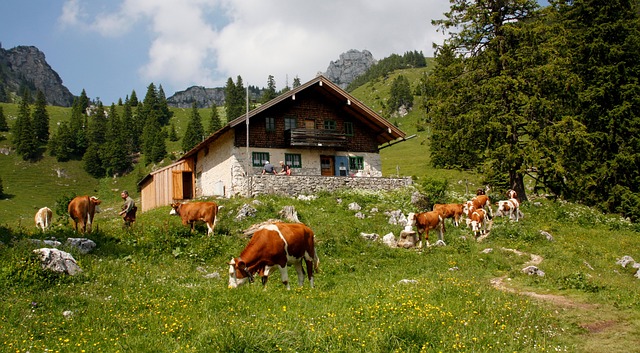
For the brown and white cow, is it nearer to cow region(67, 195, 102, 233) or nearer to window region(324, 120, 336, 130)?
window region(324, 120, 336, 130)

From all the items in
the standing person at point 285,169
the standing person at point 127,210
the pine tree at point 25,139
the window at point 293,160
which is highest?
the pine tree at point 25,139

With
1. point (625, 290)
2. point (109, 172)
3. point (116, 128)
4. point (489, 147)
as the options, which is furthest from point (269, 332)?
point (116, 128)

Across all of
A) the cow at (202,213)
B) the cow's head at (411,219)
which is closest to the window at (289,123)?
the cow at (202,213)

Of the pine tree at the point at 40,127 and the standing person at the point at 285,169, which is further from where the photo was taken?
the pine tree at the point at 40,127

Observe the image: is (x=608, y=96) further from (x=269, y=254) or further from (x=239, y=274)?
(x=239, y=274)

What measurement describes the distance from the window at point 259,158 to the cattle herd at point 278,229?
12654 mm

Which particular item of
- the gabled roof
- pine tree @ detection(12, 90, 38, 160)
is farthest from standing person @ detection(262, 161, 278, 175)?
pine tree @ detection(12, 90, 38, 160)

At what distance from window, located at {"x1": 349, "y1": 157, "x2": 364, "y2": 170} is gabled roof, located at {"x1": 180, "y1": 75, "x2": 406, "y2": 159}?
2.56m

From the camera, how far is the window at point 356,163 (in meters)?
40.3

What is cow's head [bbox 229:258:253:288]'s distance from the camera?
39.3 ft

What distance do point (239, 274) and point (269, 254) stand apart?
2.73 feet

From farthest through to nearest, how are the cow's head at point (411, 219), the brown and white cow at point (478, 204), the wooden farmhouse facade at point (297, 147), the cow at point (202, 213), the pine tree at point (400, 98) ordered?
the pine tree at point (400, 98) < the wooden farmhouse facade at point (297, 147) < the brown and white cow at point (478, 204) < the cow at point (202, 213) < the cow's head at point (411, 219)

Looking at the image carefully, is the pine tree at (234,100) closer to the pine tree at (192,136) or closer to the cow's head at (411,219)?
the pine tree at (192,136)

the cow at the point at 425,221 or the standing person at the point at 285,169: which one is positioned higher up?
the standing person at the point at 285,169
